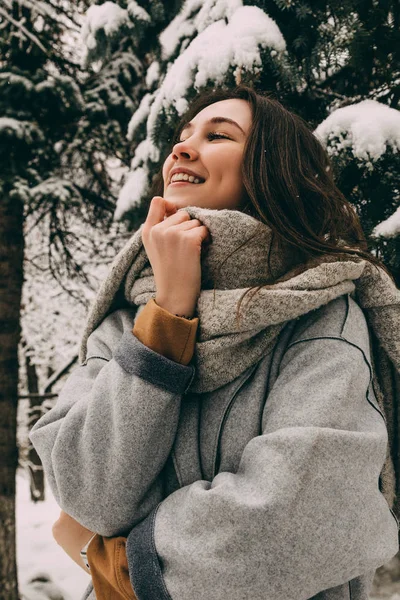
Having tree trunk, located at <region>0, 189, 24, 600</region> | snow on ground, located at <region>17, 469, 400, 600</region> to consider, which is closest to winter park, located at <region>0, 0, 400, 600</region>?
tree trunk, located at <region>0, 189, 24, 600</region>

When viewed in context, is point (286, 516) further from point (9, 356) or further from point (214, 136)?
point (9, 356)

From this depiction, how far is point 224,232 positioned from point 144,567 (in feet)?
2.61

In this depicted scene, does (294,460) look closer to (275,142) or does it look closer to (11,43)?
(275,142)

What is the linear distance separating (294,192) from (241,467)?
78 cm

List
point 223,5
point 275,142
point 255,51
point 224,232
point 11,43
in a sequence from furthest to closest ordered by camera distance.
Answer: point 11,43, point 223,5, point 255,51, point 275,142, point 224,232

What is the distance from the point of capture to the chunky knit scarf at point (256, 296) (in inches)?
42.8

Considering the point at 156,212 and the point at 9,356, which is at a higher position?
the point at 156,212

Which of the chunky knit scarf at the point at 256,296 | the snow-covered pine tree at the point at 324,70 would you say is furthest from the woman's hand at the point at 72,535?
the snow-covered pine tree at the point at 324,70

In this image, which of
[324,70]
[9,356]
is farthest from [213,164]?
[9,356]

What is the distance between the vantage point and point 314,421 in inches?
37.8

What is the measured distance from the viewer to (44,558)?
235 inches

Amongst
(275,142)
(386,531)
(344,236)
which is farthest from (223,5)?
(386,531)

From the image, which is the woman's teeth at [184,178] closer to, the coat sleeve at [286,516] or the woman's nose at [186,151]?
the woman's nose at [186,151]

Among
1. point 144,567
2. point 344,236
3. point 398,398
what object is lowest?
point 144,567
